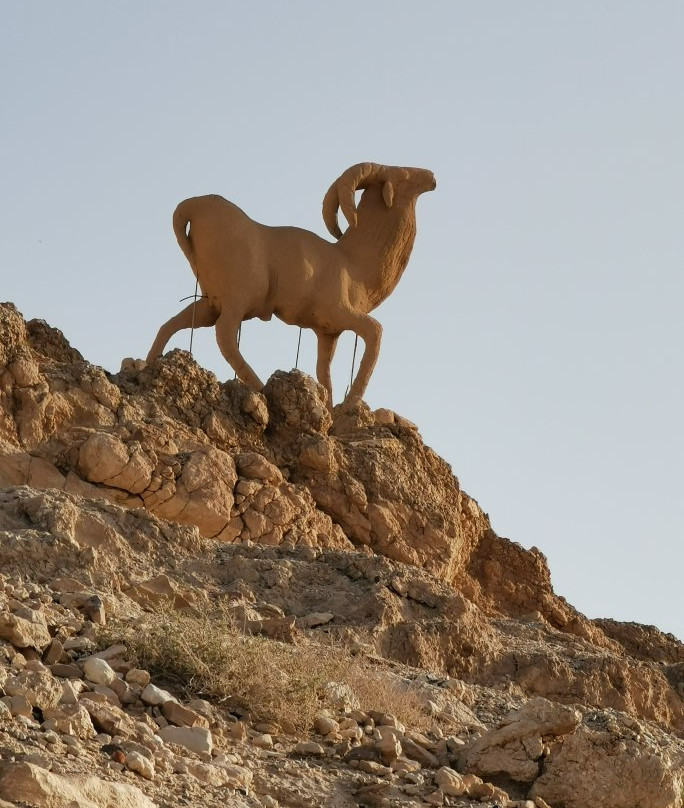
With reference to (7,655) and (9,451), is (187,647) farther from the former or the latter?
(9,451)

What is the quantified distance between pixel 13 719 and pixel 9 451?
20.7 feet

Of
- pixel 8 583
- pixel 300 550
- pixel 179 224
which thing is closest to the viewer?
pixel 8 583

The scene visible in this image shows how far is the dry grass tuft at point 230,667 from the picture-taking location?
824 cm

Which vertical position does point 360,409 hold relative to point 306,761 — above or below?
above

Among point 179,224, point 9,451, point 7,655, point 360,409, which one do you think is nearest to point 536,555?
point 360,409

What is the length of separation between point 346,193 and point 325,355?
1636 mm

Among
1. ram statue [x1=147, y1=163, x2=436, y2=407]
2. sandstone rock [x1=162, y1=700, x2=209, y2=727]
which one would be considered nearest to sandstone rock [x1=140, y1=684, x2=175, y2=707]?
sandstone rock [x1=162, y1=700, x2=209, y2=727]

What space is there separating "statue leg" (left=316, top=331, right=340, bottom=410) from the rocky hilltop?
122 cm

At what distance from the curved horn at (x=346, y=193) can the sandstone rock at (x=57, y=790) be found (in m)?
11.4

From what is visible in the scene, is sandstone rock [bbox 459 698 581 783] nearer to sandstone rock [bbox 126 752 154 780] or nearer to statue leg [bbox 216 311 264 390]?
sandstone rock [bbox 126 752 154 780]

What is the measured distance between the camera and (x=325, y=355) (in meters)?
17.3

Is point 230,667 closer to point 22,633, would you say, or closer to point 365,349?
point 22,633

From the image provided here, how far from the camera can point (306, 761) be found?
7812 mm

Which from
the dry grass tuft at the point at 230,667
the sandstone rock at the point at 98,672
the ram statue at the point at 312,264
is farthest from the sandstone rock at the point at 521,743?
the ram statue at the point at 312,264
